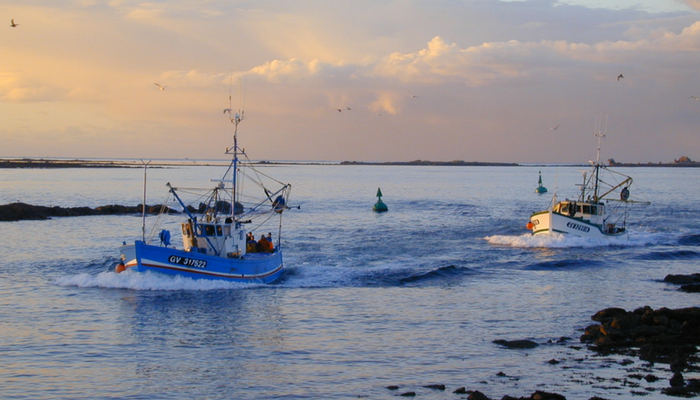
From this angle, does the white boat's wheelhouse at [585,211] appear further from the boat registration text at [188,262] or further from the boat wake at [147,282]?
the boat registration text at [188,262]

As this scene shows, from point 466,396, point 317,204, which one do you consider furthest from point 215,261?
point 317,204

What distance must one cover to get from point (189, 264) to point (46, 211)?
126ft

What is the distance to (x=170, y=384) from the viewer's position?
16.5 metres

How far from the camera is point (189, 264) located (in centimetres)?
2769

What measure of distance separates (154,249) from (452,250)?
73.3ft

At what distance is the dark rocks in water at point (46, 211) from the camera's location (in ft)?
184

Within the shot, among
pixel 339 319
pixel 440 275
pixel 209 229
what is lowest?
pixel 339 319

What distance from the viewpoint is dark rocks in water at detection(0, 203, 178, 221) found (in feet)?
184

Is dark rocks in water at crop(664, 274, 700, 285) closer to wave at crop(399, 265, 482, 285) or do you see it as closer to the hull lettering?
wave at crop(399, 265, 482, 285)

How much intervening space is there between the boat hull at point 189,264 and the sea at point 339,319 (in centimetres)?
42

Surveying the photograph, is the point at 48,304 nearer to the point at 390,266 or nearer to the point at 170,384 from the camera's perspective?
the point at 170,384

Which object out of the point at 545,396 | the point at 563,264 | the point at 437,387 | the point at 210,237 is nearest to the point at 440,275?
the point at 563,264

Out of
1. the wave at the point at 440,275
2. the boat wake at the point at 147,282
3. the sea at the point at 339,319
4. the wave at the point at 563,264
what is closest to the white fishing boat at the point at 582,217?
the sea at the point at 339,319

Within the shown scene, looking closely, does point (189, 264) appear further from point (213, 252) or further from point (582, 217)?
point (582, 217)
